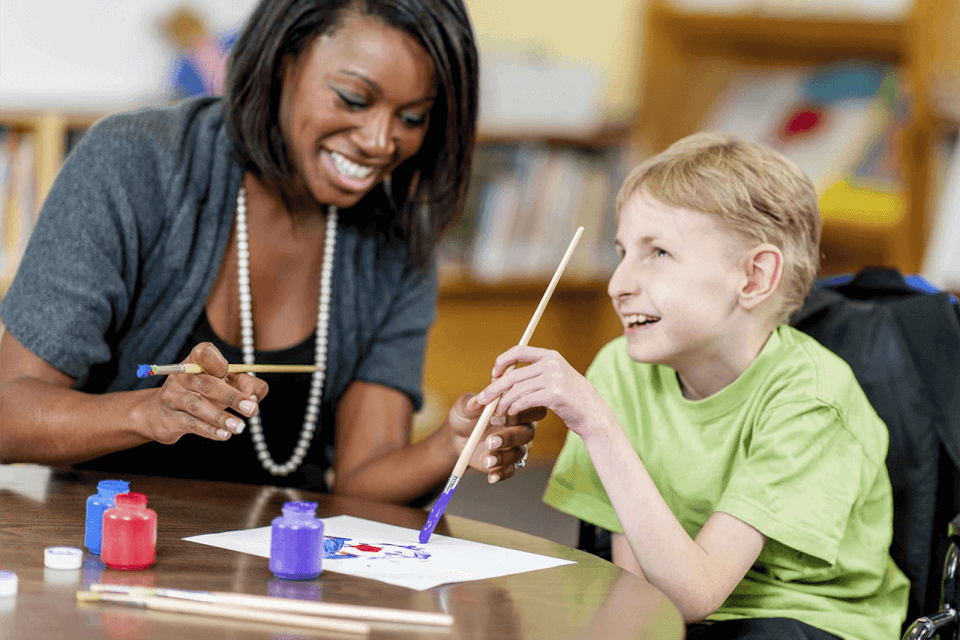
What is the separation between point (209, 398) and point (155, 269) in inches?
19.1

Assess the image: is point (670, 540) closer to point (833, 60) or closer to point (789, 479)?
point (789, 479)

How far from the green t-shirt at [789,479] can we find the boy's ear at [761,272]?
6 centimetres

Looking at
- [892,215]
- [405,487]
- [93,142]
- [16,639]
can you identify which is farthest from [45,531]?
[892,215]

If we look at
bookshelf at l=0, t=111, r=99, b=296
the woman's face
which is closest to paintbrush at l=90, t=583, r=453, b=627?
the woman's face

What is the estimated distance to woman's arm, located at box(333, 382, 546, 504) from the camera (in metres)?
1.20

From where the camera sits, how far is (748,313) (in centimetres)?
124

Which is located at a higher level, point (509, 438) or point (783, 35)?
point (783, 35)

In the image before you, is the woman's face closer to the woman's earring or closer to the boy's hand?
the woman's earring

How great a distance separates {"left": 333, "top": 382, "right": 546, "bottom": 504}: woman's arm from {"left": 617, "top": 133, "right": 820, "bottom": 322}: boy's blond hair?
0.31m

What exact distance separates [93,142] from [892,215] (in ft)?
6.85

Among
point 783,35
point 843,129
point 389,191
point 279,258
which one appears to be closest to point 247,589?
point 279,258

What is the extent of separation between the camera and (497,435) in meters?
1.15

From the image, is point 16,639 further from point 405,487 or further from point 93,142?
point 93,142

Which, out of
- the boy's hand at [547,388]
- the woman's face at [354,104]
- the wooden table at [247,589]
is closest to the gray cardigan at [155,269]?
the woman's face at [354,104]
